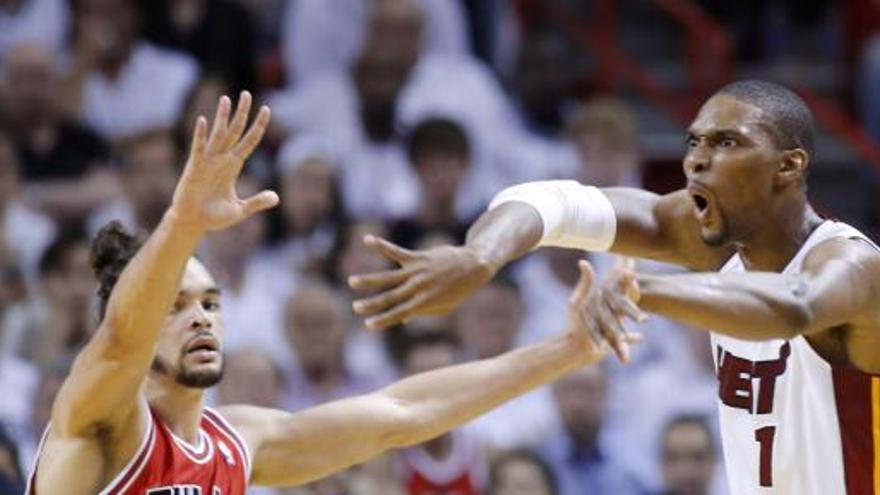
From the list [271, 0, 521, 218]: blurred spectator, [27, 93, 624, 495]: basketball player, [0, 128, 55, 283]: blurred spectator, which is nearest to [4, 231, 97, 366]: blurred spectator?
[0, 128, 55, 283]: blurred spectator

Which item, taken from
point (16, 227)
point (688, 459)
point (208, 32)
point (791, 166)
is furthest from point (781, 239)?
point (208, 32)

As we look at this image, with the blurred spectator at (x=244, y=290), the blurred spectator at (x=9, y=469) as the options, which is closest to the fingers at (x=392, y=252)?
the blurred spectator at (x=9, y=469)

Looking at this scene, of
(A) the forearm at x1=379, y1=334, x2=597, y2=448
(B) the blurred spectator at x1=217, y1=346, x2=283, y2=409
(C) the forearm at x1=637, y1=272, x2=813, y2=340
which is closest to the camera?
(C) the forearm at x1=637, y1=272, x2=813, y2=340

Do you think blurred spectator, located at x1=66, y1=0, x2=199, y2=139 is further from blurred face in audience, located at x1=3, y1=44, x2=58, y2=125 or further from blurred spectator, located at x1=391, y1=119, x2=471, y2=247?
blurred spectator, located at x1=391, y1=119, x2=471, y2=247

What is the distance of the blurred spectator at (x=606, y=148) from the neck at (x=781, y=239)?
463 centimetres

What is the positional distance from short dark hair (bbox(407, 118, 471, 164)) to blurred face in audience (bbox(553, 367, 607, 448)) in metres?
1.38

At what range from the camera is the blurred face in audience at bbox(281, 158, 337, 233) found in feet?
32.5

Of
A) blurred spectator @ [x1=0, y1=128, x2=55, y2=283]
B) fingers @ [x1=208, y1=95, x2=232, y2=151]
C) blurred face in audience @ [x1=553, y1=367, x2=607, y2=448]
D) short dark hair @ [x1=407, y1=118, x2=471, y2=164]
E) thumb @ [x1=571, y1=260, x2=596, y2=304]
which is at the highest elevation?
short dark hair @ [x1=407, y1=118, x2=471, y2=164]

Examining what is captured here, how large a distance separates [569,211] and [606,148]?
4748mm

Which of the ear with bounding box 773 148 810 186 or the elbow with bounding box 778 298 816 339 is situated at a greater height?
the ear with bounding box 773 148 810 186

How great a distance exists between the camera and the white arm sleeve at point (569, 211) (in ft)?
18.0

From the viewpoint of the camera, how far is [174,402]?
603cm

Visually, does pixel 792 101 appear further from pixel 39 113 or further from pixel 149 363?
pixel 39 113

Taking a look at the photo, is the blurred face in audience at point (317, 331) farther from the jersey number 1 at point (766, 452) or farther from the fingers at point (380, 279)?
the fingers at point (380, 279)
